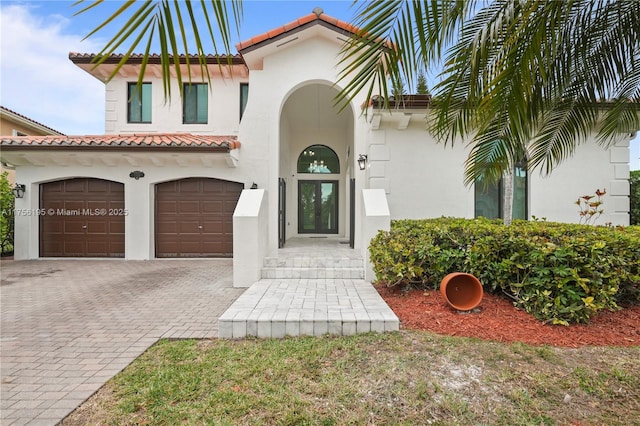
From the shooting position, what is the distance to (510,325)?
4.48 meters

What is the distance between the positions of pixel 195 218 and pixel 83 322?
620 centimetres

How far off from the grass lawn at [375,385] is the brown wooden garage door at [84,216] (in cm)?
875

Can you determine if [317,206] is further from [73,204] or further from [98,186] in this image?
[73,204]

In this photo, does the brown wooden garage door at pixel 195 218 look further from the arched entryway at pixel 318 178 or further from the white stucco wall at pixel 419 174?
the white stucco wall at pixel 419 174

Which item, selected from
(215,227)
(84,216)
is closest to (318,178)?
(215,227)

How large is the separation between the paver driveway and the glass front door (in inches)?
211

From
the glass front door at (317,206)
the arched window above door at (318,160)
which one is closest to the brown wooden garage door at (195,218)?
the glass front door at (317,206)

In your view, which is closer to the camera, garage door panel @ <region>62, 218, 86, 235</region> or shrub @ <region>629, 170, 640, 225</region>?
shrub @ <region>629, 170, 640, 225</region>

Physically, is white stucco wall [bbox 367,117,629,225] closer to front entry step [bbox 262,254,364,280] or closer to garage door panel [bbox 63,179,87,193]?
front entry step [bbox 262,254,364,280]

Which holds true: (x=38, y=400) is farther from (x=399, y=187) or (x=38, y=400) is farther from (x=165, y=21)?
(x=399, y=187)

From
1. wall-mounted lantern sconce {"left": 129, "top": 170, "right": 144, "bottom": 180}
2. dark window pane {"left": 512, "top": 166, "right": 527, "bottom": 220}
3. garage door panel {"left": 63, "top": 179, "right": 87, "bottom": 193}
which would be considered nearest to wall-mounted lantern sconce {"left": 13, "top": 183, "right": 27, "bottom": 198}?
garage door panel {"left": 63, "top": 179, "right": 87, "bottom": 193}

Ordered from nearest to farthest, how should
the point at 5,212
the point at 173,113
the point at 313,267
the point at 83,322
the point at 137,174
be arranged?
1. the point at 83,322
2. the point at 313,267
3. the point at 137,174
4. the point at 5,212
5. the point at 173,113

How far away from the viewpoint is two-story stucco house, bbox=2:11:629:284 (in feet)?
29.7

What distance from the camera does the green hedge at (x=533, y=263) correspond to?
437 cm
